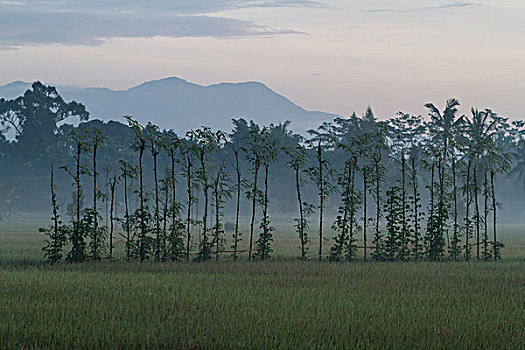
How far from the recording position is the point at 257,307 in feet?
44.5

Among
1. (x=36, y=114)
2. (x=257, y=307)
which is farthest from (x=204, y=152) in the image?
(x=36, y=114)

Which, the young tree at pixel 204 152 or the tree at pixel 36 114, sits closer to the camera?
the young tree at pixel 204 152

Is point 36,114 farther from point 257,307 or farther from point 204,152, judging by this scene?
point 257,307

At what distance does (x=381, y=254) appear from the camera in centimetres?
2448

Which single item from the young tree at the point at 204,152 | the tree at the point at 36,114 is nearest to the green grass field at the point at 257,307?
the young tree at the point at 204,152

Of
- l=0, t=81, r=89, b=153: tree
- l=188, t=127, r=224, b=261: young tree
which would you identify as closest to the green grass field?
l=188, t=127, r=224, b=261: young tree

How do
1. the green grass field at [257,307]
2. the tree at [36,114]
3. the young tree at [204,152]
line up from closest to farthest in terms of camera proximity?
the green grass field at [257,307], the young tree at [204,152], the tree at [36,114]

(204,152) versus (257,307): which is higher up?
(204,152)

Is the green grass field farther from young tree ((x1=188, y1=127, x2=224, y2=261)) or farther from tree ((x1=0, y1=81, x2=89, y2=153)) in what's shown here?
tree ((x1=0, y1=81, x2=89, y2=153))

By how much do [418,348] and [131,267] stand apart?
38.0 feet

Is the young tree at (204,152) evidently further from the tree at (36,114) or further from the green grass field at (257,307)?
the tree at (36,114)

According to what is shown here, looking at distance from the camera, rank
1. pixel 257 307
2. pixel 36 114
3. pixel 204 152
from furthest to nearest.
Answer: pixel 36 114 → pixel 204 152 → pixel 257 307

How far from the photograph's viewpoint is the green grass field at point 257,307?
35.4 feet

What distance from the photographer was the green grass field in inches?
424
